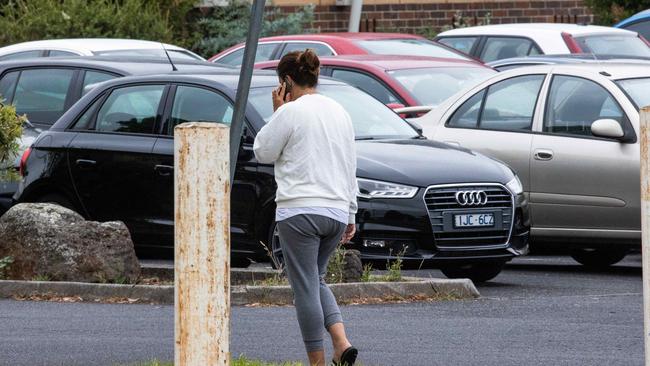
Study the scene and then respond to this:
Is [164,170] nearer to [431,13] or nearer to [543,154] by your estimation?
[543,154]

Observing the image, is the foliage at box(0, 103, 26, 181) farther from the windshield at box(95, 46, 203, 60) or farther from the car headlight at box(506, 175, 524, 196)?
the windshield at box(95, 46, 203, 60)

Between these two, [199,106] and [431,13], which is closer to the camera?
[199,106]

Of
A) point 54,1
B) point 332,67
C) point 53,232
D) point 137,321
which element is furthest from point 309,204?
point 54,1

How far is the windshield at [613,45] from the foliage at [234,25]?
885cm

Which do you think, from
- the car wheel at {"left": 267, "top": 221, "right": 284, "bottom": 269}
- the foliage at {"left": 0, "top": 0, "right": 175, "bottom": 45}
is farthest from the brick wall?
the car wheel at {"left": 267, "top": 221, "right": 284, "bottom": 269}

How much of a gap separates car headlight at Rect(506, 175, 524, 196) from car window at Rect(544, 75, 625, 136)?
114 centimetres

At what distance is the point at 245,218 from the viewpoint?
11.7 m

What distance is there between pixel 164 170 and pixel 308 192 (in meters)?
4.91

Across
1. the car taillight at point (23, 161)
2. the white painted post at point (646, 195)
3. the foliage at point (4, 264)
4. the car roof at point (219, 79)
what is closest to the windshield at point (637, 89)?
the car roof at point (219, 79)

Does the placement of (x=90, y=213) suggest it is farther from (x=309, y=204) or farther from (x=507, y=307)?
(x=309, y=204)

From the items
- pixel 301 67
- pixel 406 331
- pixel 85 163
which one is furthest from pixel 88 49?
pixel 301 67

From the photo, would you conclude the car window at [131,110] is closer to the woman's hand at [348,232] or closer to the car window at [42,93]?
the car window at [42,93]

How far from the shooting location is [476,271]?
12.3 m

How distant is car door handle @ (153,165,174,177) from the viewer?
12.3 meters
